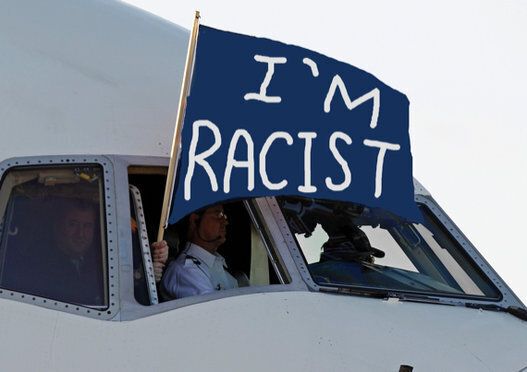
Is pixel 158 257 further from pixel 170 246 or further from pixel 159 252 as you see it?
pixel 170 246

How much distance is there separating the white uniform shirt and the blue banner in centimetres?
74

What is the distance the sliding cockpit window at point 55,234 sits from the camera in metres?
8.05

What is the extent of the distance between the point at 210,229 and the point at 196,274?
2.31 feet

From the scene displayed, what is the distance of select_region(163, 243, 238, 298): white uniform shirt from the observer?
8.98 m

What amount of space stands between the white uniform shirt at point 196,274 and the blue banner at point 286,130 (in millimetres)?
738

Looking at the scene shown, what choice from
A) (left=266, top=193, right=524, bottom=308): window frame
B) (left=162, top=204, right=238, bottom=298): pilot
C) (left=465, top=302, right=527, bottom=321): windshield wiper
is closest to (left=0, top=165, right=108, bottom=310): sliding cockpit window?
(left=162, top=204, right=238, bottom=298): pilot

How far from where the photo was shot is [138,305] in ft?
26.7

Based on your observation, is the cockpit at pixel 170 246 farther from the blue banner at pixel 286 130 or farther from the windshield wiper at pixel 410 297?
the blue banner at pixel 286 130

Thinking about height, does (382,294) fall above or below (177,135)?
below

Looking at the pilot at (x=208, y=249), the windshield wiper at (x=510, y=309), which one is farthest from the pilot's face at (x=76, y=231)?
the windshield wiper at (x=510, y=309)

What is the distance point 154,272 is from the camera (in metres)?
8.67

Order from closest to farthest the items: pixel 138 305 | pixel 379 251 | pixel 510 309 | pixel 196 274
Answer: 1. pixel 138 305
2. pixel 196 274
3. pixel 510 309
4. pixel 379 251

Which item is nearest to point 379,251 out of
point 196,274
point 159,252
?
point 196,274

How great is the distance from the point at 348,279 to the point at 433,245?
1270 mm
